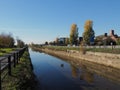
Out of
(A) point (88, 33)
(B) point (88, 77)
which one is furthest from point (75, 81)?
(A) point (88, 33)

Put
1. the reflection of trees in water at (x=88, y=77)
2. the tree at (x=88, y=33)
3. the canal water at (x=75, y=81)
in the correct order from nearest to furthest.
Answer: the canal water at (x=75, y=81) → the reflection of trees in water at (x=88, y=77) → the tree at (x=88, y=33)

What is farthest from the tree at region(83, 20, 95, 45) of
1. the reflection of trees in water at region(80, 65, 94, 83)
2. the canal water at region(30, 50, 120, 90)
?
the reflection of trees in water at region(80, 65, 94, 83)

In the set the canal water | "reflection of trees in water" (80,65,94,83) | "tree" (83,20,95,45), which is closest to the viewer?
the canal water

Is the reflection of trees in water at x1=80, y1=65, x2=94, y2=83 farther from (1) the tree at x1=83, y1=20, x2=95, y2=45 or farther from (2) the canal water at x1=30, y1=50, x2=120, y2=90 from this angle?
(1) the tree at x1=83, y1=20, x2=95, y2=45

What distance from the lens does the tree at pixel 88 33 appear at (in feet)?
266

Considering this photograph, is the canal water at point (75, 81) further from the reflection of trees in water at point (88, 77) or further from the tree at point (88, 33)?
the tree at point (88, 33)

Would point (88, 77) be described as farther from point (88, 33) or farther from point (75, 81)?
point (88, 33)

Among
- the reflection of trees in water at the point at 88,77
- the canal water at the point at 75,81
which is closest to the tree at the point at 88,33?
the canal water at the point at 75,81

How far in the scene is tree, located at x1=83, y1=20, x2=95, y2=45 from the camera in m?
80.9

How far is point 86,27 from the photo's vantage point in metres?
82.3

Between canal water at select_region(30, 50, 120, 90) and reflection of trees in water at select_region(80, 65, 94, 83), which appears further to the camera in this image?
reflection of trees in water at select_region(80, 65, 94, 83)

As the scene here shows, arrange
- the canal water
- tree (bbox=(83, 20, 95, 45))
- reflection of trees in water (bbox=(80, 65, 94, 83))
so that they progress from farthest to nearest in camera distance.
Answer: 1. tree (bbox=(83, 20, 95, 45))
2. reflection of trees in water (bbox=(80, 65, 94, 83))
3. the canal water

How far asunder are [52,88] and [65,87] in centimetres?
119

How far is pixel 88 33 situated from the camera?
266 feet
